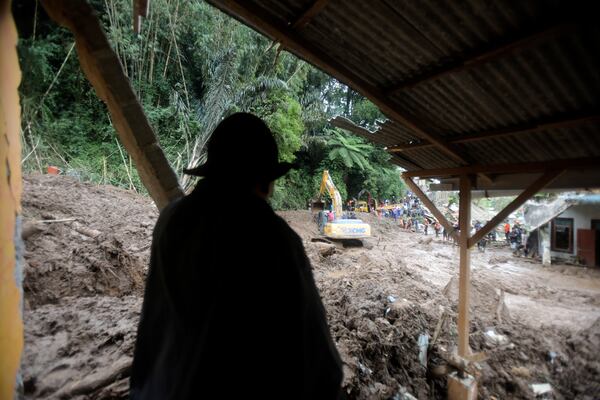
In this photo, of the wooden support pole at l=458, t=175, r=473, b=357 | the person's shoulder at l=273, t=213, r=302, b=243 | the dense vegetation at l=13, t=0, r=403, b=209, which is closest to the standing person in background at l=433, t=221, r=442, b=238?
the dense vegetation at l=13, t=0, r=403, b=209

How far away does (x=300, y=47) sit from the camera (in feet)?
7.01

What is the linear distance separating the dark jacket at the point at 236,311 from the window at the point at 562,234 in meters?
16.9

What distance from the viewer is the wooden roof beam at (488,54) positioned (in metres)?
1.62

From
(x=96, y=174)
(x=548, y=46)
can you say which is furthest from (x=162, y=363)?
(x=96, y=174)

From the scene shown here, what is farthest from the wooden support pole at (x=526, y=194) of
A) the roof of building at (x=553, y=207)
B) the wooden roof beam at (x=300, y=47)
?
the roof of building at (x=553, y=207)

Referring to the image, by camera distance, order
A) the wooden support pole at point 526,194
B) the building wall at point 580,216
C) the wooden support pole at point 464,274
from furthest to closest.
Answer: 1. the building wall at point 580,216
2. the wooden support pole at point 464,274
3. the wooden support pole at point 526,194

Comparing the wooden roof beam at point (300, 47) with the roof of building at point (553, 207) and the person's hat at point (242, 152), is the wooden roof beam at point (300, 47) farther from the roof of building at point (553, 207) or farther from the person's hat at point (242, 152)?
the roof of building at point (553, 207)

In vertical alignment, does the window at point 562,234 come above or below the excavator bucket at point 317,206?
below

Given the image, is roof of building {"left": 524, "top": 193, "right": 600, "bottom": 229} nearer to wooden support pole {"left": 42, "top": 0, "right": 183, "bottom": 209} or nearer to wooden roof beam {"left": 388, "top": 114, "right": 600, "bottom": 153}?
wooden roof beam {"left": 388, "top": 114, "right": 600, "bottom": 153}

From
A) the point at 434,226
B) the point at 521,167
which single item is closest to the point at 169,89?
the point at 521,167

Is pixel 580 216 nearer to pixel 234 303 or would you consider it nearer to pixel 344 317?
pixel 344 317

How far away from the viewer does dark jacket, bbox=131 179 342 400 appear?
37.8 inches

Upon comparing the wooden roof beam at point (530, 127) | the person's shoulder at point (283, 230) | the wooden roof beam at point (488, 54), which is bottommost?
the person's shoulder at point (283, 230)

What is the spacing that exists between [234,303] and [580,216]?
17132 millimetres
